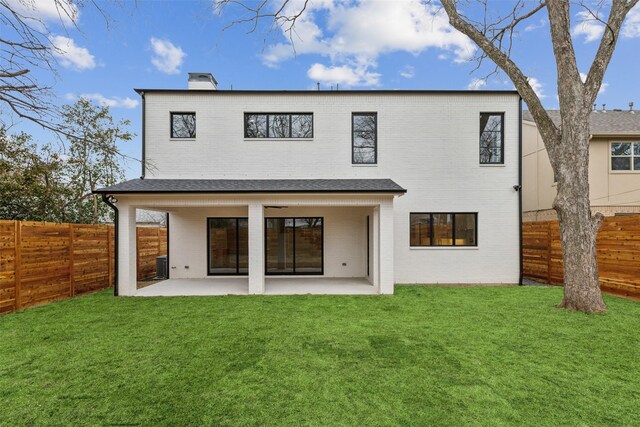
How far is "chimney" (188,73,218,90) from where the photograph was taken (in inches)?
446

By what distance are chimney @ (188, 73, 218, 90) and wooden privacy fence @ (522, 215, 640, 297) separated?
42.5 feet

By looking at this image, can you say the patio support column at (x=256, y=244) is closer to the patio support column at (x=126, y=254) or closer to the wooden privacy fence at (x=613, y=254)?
the patio support column at (x=126, y=254)

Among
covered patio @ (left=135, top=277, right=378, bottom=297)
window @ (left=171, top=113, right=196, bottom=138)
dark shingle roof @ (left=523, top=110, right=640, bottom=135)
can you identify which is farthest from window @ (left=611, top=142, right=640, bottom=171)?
window @ (left=171, top=113, right=196, bottom=138)

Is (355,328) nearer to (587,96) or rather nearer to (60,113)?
(60,113)

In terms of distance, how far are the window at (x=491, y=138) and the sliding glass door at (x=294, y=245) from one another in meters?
6.26

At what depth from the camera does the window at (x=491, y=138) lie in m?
10.5

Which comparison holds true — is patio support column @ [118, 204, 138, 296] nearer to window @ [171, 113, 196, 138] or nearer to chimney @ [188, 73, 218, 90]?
window @ [171, 113, 196, 138]

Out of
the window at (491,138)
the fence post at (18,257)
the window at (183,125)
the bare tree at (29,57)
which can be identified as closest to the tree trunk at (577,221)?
the window at (491,138)

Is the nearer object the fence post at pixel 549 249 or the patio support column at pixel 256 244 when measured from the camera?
the patio support column at pixel 256 244

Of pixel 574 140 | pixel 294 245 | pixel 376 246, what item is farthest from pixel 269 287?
pixel 574 140

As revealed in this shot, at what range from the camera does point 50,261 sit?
7566 millimetres

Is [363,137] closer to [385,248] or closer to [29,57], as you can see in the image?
[385,248]

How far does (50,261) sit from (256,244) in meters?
5.07

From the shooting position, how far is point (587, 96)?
6.85 meters
